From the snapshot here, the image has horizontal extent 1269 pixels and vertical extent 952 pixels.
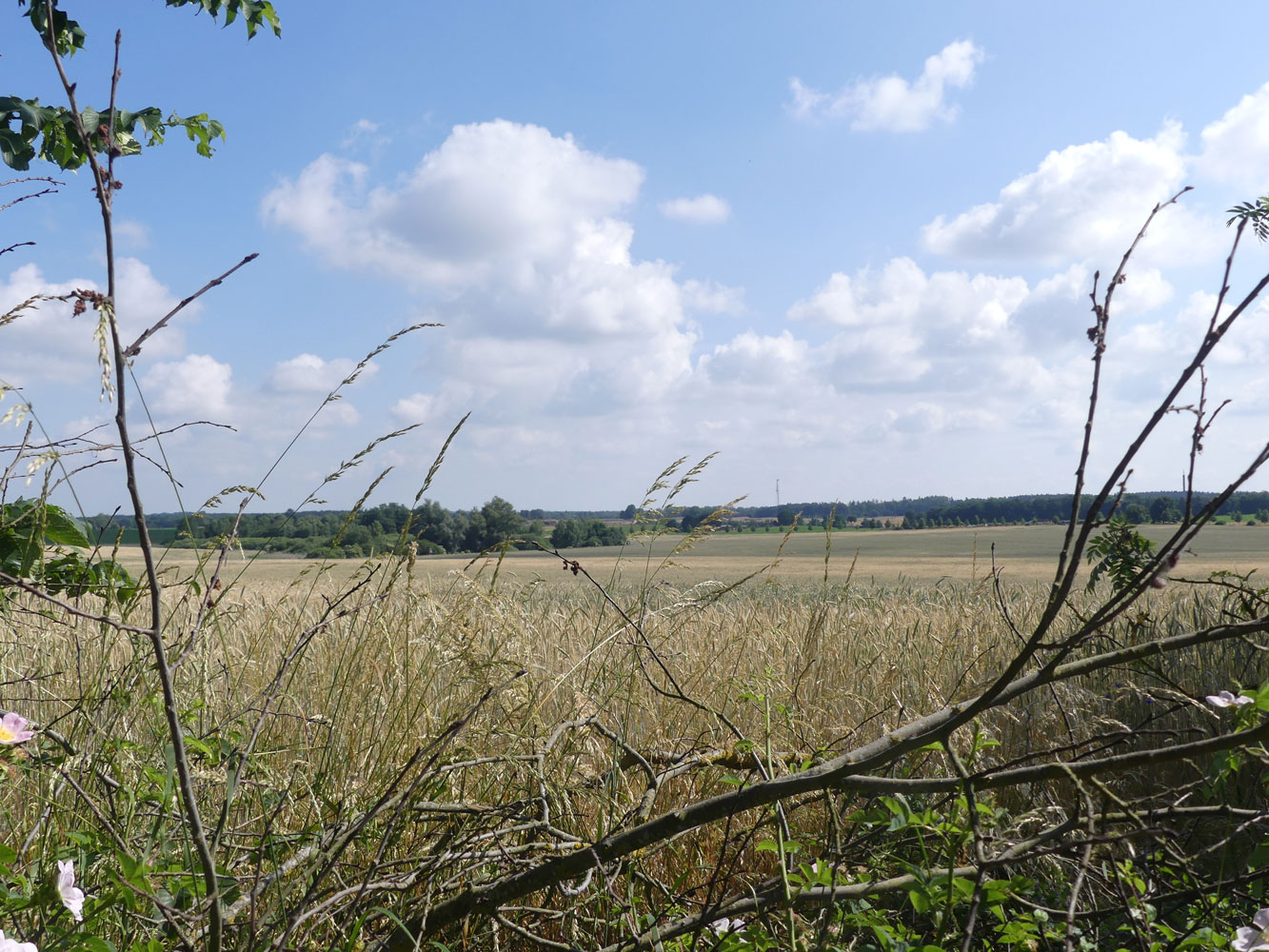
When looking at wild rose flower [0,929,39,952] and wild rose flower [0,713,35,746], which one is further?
wild rose flower [0,713,35,746]

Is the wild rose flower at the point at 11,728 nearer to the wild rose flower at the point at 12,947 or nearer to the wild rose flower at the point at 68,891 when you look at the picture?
the wild rose flower at the point at 68,891

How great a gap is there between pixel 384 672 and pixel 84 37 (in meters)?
3.14

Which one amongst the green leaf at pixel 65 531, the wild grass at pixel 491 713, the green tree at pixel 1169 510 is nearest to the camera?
the green tree at pixel 1169 510

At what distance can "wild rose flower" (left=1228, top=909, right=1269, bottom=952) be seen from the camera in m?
1.28

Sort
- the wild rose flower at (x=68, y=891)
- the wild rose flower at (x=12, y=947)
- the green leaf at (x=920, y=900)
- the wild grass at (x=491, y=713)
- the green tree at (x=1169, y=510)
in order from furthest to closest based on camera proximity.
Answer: the wild grass at (x=491, y=713) < the green tree at (x=1169, y=510) < the green leaf at (x=920, y=900) < the wild rose flower at (x=68, y=891) < the wild rose flower at (x=12, y=947)

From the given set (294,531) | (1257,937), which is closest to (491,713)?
(294,531)

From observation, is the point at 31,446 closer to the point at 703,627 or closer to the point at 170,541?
the point at 170,541

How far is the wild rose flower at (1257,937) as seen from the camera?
128cm

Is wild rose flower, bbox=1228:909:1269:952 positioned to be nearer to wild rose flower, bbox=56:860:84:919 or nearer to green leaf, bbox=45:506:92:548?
wild rose flower, bbox=56:860:84:919

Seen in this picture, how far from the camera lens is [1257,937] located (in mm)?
1332

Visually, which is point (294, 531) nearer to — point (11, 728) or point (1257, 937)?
point (11, 728)

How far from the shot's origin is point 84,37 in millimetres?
3602

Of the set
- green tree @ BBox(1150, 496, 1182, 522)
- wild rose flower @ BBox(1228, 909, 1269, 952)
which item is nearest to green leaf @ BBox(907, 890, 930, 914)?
wild rose flower @ BBox(1228, 909, 1269, 952)

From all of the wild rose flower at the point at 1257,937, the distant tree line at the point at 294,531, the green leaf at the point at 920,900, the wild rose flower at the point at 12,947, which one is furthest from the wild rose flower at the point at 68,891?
the wild rose flower at the point at 1257,937
